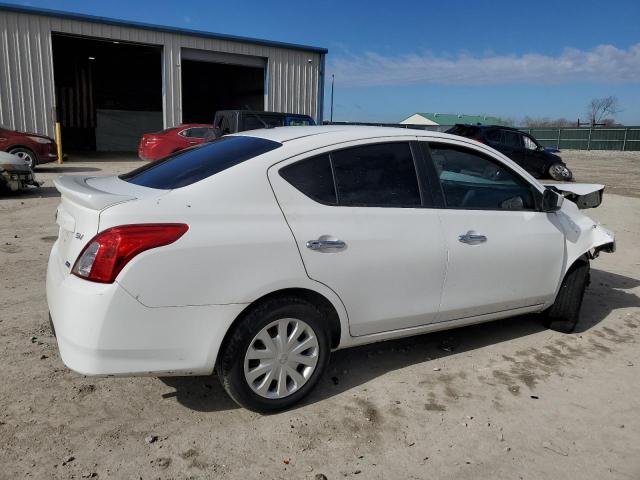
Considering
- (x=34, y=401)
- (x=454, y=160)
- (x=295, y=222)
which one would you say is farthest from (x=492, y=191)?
(x=34, y=401)

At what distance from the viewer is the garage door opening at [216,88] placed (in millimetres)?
30125

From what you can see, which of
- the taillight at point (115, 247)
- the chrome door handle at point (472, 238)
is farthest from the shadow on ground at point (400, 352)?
the taillight at point (115, 247)

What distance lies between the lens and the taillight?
261cm

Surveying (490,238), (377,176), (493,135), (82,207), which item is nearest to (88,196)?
(82,207)

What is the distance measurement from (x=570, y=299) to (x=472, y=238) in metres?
1.39

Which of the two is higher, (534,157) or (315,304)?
(534,157)

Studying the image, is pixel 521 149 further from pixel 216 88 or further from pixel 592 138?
pixel 592 138

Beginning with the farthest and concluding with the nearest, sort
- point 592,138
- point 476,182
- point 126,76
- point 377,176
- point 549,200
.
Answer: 1. point 592,138
2. point 126,76
3. point 549,200
4. point 476,182
5. point 377,176

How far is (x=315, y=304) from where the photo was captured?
3203 mm

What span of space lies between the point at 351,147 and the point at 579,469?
86.4 inches

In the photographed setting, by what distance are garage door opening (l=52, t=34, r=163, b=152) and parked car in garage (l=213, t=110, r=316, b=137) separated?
15.7 metres

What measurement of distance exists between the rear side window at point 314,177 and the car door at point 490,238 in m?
0.87

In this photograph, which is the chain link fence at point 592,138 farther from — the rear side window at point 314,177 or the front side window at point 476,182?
the rear side window at point 314,177

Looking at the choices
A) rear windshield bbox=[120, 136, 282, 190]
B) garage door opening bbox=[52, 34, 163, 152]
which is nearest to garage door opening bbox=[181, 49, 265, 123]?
Result: garage door opening bbox=[52, 34, 163, 152]
